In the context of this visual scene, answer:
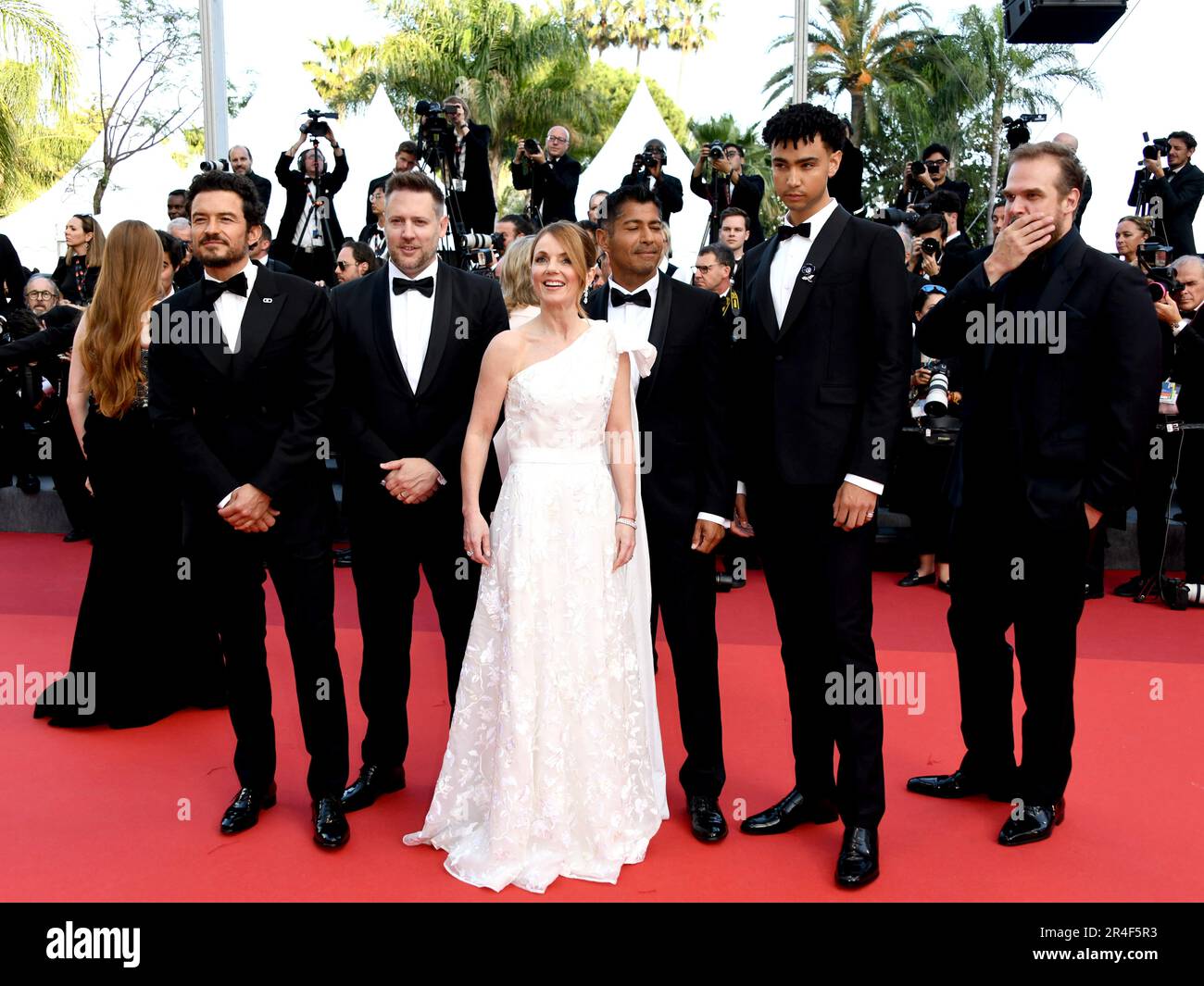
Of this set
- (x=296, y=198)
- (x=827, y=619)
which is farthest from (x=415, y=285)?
(x=296, y=198)

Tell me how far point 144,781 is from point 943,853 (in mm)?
2546

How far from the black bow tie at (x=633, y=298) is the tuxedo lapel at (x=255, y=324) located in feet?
3.20

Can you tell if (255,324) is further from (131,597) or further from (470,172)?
(470,172)

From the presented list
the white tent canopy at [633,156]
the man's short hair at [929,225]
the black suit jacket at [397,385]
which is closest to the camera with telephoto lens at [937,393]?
the man's short hair at [929,225]

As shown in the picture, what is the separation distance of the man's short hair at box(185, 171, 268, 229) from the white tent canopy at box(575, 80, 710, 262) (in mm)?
14730

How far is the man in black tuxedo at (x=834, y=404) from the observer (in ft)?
9.87

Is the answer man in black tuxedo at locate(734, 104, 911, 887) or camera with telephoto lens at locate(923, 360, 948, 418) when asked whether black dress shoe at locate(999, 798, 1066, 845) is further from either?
camera with telephoto lens at locate(923, 360, 948, 418)

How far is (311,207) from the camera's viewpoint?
8.98m

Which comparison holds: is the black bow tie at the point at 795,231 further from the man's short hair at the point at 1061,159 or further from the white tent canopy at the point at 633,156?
the white tent canopy at the point at 633,156

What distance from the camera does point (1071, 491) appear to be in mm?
3184

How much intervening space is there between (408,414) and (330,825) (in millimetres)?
1226

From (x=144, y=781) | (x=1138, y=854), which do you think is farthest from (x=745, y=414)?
(x=144, y=781)

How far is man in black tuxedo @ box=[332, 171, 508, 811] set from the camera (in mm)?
3418
